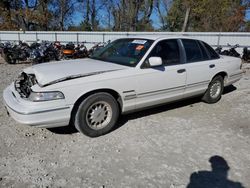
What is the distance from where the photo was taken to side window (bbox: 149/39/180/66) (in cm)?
423

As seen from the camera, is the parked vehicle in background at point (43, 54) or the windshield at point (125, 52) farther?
the parked vehicle in background at point (43, 54)

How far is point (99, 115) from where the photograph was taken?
12.4 ft

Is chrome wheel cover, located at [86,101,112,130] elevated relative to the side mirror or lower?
lower

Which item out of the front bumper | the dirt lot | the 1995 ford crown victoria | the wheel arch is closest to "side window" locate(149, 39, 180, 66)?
the 1995 ford crown victoria

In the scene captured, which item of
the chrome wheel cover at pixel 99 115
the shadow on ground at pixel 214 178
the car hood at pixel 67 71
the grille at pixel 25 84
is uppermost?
the car hood at pixel 67 71

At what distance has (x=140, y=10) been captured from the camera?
1348 inches

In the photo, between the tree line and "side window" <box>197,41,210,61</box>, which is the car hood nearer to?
"side window" <box>197,41,210,61</box>

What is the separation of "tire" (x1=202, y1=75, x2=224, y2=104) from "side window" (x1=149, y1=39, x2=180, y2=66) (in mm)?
1349

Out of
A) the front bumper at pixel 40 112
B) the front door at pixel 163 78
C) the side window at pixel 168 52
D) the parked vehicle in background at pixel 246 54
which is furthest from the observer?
the parked vehicle in background at pixel 246 54

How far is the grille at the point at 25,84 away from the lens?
3509mm

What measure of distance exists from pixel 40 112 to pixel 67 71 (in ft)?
2.58

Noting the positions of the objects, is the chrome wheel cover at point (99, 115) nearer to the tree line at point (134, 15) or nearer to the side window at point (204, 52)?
the side window at point (204, 52)

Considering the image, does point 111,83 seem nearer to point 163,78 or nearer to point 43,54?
point 163,78

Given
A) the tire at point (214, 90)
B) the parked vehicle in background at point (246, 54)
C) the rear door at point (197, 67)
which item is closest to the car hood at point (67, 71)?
the rear door at point (197, 67)
